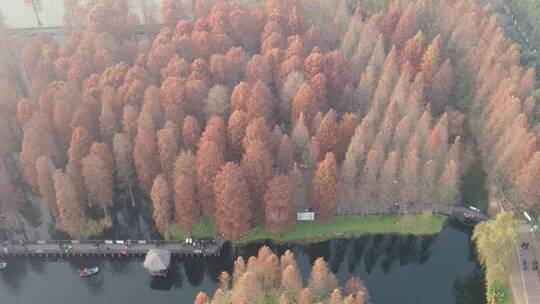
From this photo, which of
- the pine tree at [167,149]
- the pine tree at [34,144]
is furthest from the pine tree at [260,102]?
the pine tree at [34,144]

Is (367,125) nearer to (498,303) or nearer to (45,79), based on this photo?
(498,303)

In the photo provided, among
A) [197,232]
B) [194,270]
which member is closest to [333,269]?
[194,270]

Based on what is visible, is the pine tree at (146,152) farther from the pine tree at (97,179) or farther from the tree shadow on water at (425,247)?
the tree shadow on water at (425,247)

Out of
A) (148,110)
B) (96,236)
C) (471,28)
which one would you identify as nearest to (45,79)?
(148,110)

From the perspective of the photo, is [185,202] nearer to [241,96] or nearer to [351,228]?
[241,96]

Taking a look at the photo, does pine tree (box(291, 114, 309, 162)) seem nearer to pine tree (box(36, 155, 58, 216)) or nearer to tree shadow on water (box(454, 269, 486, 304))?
tree shadow on water (box(454, 269, 486, 304))

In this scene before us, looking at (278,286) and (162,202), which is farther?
(162,202)
